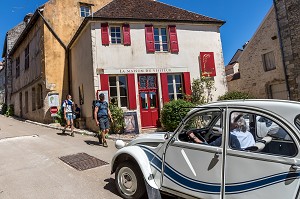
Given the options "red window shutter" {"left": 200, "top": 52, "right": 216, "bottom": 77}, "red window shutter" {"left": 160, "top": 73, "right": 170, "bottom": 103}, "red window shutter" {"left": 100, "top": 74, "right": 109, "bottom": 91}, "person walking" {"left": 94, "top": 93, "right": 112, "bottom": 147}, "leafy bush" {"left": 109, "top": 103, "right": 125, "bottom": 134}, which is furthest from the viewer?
"red window shutter" {"left": 200, "top": 52, "right": 216, "bottom": 77}

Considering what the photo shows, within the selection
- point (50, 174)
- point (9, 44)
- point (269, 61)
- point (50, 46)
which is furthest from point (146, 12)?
point (9, 44)

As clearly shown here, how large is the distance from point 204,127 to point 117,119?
27.6ft

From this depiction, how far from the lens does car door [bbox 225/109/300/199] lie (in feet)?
8.38

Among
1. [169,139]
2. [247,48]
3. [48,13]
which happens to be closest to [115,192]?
[169,139]

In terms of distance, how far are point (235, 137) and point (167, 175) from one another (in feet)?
3.68

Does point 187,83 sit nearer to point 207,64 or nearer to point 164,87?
point 164,87

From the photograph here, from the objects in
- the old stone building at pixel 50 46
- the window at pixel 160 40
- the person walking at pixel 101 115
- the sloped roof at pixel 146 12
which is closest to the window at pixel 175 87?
the window at pixel 160 40

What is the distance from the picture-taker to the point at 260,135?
3.19m

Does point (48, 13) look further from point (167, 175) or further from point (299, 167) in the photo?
point (299, 167)

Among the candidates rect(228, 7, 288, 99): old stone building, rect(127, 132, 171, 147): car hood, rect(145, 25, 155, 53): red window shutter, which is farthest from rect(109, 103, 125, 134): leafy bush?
rect(228, 7, 288, 99): old stone building

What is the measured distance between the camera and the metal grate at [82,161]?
6484 mm

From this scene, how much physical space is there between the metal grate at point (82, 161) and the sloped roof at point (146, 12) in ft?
27.1

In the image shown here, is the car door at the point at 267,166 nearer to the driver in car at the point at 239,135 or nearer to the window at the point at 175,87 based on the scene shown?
the driver in car at the point at 239,135

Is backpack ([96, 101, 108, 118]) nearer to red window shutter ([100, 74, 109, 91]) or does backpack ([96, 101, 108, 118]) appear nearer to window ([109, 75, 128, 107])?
red window shutter ([100, 74, 109, 91])
